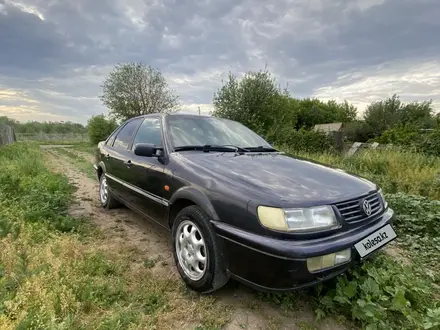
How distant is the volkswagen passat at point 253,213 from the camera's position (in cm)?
169

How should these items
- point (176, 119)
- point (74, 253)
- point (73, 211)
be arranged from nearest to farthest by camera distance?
1. point (74, 253)
2. point (176, 119)
3. point (73, 211)

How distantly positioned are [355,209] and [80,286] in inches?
86.8

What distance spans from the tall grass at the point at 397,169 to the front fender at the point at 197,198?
8.62 feet

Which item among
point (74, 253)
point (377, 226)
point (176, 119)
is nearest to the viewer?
point (377, 226)

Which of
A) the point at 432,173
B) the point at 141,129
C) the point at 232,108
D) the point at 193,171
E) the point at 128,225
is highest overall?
the point at 232,108

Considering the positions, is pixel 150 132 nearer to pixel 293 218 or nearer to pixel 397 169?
pixel 293 218

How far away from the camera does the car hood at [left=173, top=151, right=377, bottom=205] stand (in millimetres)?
1819

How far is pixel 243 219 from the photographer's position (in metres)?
1.78

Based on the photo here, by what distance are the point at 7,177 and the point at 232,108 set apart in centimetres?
1050

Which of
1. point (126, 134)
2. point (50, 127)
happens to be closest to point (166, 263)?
point (126, 134)

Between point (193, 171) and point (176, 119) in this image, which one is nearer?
point (193, 171)

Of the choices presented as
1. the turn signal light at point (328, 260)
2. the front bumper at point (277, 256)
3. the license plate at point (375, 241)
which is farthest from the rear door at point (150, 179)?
the license plate at point (375, 241)

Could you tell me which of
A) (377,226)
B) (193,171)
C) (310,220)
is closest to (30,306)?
(193,171)

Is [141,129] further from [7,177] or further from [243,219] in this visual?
[7,177]
